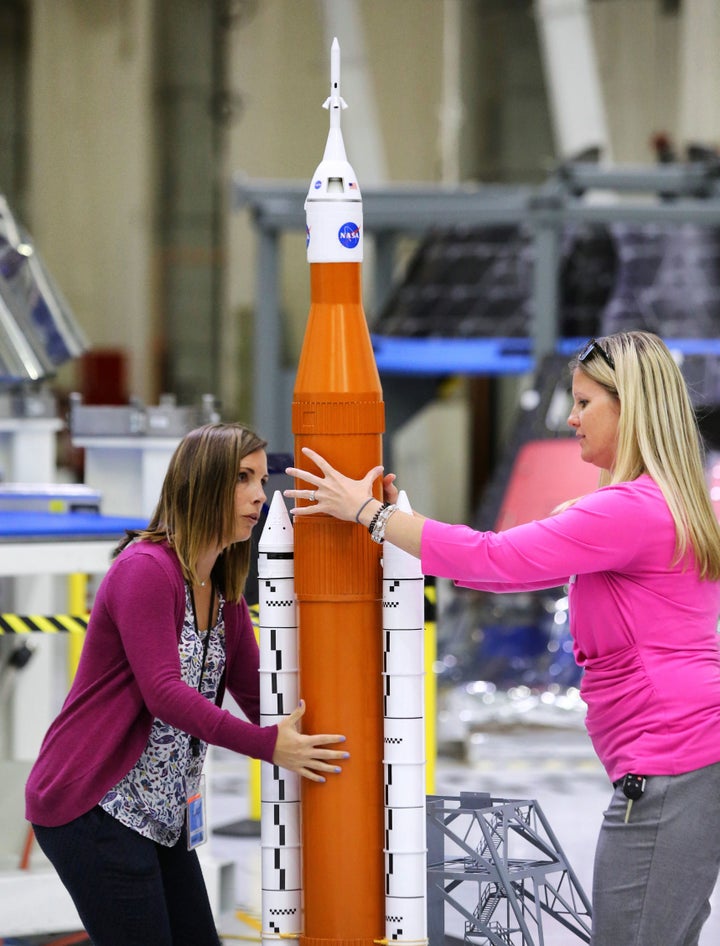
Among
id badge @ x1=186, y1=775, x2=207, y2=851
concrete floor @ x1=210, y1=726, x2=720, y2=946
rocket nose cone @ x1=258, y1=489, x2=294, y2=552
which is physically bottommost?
concrete floor @ x1=210, y1=726, x2=720, y2=946

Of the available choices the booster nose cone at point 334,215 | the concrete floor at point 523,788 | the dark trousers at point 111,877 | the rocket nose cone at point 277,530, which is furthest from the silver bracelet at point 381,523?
the concrete floor at point 523,788

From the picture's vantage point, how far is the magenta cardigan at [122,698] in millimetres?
2775

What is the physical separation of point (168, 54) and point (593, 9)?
15.7 ft

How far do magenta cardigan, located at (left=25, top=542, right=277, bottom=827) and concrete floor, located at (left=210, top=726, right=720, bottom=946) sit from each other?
2.18 metres

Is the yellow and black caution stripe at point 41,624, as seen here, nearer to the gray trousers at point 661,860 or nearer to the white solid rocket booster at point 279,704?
the white solid rocket booster at point 279,704

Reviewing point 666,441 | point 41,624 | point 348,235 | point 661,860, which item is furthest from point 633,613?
point 41,624

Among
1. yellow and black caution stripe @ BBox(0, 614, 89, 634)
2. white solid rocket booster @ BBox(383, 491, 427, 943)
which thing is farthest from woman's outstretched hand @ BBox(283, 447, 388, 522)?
Answer: yellow and black caution stripe @ BBox(0, 614, 89, 634)

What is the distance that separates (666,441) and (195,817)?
1259mm

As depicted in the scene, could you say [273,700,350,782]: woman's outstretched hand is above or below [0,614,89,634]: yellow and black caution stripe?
below

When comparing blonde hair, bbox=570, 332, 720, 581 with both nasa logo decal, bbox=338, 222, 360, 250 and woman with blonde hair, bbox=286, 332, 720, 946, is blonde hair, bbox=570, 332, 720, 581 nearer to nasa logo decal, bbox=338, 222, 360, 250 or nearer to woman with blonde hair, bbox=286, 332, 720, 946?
woman with blonde hair, bbox=286, 332, 720, 946

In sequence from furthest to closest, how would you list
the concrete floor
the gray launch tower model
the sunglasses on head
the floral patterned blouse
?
1. the concrete floor
2. the gray launch tower model
3. the floral patterned blouse
4. the sunglasses on head

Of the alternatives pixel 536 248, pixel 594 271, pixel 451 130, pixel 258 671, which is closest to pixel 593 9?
pixel 451 130

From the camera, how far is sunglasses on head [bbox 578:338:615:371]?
2.76 m

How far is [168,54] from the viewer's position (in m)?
16.8
